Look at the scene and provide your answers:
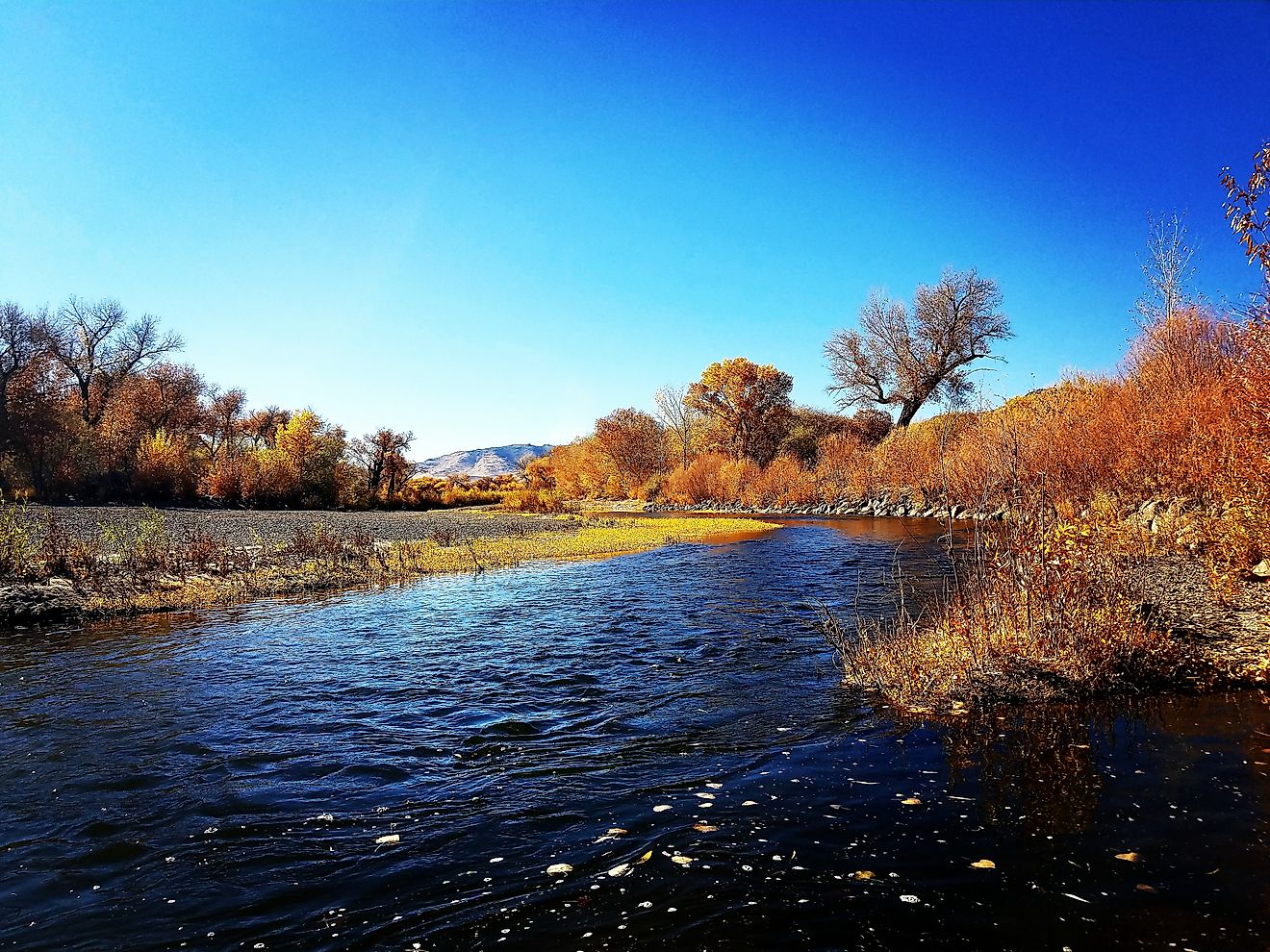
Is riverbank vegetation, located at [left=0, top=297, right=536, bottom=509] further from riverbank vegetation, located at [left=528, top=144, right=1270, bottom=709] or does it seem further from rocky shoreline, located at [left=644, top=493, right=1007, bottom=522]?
riverbank vegetation, located at [left=528, top=144, right=1270, bottom=709]

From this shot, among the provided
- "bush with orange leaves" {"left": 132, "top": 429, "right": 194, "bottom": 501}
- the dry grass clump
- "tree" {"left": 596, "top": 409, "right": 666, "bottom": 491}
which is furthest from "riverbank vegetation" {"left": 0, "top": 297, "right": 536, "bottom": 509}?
the dry grass clump

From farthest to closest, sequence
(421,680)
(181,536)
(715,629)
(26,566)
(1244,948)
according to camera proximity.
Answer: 1. (181,536)
2. (26,566)
3. (715,629)
4. (421,680)
5. (1244,948)

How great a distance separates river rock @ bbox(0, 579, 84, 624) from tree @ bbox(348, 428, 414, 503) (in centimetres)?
3953

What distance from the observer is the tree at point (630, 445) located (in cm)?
6906

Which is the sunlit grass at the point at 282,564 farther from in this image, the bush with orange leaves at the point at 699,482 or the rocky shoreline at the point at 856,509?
the bush with orange leaves at the point at 699,482

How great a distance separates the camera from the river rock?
12.7m

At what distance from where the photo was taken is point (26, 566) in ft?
46.9

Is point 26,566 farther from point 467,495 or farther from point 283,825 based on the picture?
point 467,495

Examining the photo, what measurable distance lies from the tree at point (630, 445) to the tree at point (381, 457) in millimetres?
21588

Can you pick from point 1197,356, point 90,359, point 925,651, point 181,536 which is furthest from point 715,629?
point 90,359

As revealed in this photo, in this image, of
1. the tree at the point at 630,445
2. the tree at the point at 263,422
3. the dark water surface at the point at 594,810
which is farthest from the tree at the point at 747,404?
the dark water surface at the point at 594,810

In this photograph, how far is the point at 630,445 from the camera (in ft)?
228

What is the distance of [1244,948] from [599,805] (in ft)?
13.8

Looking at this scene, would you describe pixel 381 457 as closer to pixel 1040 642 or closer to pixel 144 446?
pixel 144 446
